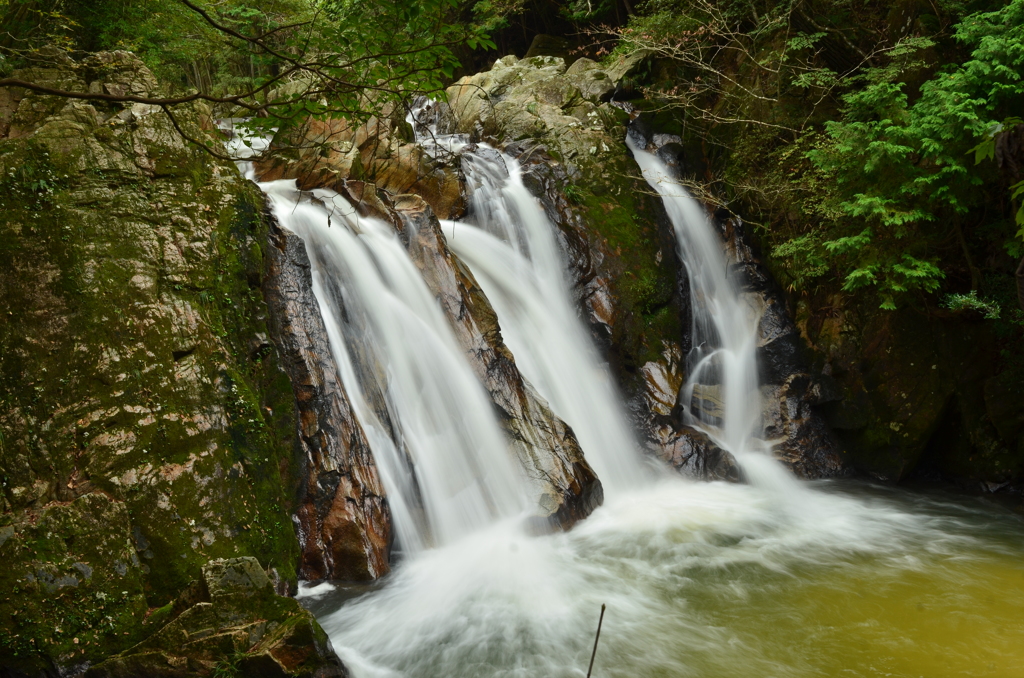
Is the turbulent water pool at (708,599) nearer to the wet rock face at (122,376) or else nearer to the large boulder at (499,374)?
the large boulder at (499,374)

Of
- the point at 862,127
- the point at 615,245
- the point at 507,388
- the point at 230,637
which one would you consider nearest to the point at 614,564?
the point at 507,388

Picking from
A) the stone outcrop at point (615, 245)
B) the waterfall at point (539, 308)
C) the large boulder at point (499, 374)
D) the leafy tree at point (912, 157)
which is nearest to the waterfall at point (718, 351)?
the stone outcrop at point (615, 245)

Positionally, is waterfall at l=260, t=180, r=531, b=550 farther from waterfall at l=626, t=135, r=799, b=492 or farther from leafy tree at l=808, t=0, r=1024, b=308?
leafy tree at l=808, t=0, r=1024, b=308

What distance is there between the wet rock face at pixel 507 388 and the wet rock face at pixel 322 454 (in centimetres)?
174

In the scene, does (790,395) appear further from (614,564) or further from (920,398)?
(614,564)

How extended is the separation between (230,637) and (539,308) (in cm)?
627

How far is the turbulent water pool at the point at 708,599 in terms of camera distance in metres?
4.55

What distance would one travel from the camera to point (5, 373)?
4.11m

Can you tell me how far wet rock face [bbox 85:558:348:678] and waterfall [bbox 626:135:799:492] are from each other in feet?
20.9

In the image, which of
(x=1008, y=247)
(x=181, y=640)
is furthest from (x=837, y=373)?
(x=181, y=640)

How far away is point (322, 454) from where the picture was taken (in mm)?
5613

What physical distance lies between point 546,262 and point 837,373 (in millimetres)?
4282

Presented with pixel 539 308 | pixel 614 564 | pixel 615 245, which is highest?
pixel 615 245

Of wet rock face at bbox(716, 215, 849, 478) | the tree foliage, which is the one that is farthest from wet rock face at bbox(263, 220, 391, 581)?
wet rock face at bbox(716, 215, 849, 478)
